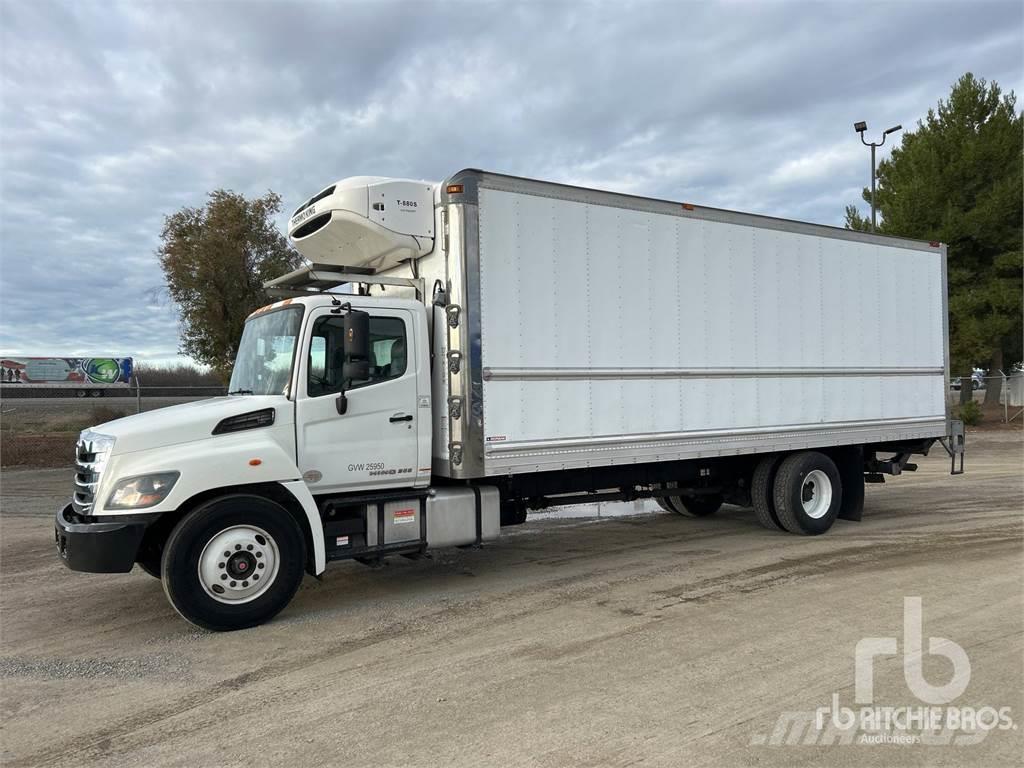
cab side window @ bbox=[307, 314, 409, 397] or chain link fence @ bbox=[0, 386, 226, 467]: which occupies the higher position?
cab side window @ bbox=[307, 314, 409, 397]

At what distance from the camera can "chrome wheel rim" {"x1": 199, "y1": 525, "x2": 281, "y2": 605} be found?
537cm

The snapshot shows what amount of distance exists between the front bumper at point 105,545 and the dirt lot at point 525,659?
63cm

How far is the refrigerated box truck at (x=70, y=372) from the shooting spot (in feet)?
135

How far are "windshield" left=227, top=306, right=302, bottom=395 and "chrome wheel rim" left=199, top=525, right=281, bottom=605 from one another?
1.19 metres

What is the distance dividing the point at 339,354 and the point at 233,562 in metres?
1.83

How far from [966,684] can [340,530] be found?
4.54m

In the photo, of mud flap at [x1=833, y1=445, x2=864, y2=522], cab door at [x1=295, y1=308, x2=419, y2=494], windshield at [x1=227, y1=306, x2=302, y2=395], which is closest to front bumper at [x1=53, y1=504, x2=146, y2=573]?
cab door at [x1=295, y1=308, x2=419, y2=494]

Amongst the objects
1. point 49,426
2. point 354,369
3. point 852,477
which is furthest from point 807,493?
point 49,426

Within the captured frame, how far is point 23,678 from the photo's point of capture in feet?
15.4

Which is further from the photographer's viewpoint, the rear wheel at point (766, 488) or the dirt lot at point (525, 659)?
the rear wheel at point (766, 488)

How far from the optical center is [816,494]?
9000 mm

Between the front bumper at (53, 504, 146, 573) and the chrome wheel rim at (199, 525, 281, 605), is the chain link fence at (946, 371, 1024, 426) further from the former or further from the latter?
the front bumper at (53, 504, 146, 573)

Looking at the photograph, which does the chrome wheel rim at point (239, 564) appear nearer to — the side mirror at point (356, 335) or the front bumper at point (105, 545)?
the front bumper at point (105, 545)

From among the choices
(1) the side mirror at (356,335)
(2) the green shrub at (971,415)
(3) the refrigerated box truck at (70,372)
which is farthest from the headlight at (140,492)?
(3) the refrigerated box truck at (70,372)
